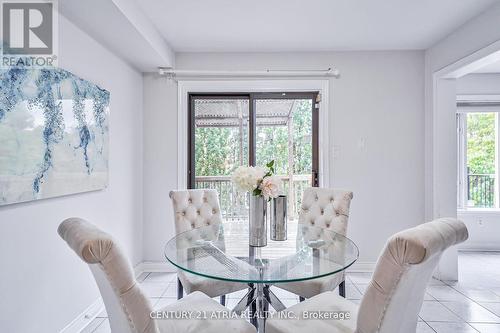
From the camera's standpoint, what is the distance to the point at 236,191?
3457 mm

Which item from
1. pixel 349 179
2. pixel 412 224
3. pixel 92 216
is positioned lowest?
pixel 412 224

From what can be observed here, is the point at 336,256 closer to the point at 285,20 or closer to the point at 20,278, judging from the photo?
the point at 20,278

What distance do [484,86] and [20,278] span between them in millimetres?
5558

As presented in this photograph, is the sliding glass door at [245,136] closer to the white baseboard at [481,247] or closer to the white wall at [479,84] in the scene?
the white wall at [479,84]

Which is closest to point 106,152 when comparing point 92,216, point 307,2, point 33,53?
point 92,216

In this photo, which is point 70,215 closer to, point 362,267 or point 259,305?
point 259,305

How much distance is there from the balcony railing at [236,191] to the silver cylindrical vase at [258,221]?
64.2 inches

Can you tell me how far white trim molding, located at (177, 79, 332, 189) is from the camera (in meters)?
3.22

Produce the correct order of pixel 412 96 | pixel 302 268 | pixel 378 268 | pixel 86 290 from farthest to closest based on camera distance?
pixel 412 96 → pixel 86 290 → pixel 302 268 → pixel 378 268

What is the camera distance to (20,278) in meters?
1.59

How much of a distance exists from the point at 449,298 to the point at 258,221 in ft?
7.31

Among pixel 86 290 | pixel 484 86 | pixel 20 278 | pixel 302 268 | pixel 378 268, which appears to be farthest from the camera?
pixel 484 86

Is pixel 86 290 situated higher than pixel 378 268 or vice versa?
pixel 378 268

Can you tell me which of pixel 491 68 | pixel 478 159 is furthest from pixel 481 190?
pixel 491 68
